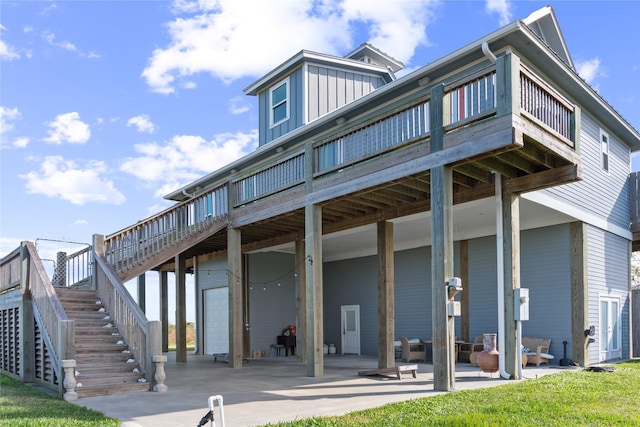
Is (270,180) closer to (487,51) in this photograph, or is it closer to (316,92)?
(316,92)

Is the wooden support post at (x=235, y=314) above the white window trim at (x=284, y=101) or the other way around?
the other way around

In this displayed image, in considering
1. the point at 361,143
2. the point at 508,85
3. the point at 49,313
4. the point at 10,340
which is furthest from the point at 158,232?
the point at 508,85

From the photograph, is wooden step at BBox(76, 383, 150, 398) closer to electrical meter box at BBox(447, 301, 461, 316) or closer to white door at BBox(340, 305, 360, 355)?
electrical meter box at BBox(447, 301, 461, 316)

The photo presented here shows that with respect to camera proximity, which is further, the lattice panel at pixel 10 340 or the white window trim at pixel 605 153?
the white window trim at pixel 605 153

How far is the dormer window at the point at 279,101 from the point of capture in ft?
62.4

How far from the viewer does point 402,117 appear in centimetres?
1043

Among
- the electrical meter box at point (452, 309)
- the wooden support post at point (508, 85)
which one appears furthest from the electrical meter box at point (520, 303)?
the wooden support post at point (508, 85)

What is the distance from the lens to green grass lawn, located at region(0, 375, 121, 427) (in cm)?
712

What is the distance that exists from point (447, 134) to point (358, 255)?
10955mm

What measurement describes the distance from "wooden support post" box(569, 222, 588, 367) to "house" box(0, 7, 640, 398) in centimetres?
3

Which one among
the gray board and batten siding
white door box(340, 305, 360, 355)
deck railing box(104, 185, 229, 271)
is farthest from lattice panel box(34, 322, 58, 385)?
white door box(340, 305, 360, 355)

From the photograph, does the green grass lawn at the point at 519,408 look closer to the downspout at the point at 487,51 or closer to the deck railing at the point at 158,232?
the downspout at the point at 487,51

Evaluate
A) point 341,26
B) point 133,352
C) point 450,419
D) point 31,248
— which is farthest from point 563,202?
point 31,248

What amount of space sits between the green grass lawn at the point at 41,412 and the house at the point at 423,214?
6.35ft
